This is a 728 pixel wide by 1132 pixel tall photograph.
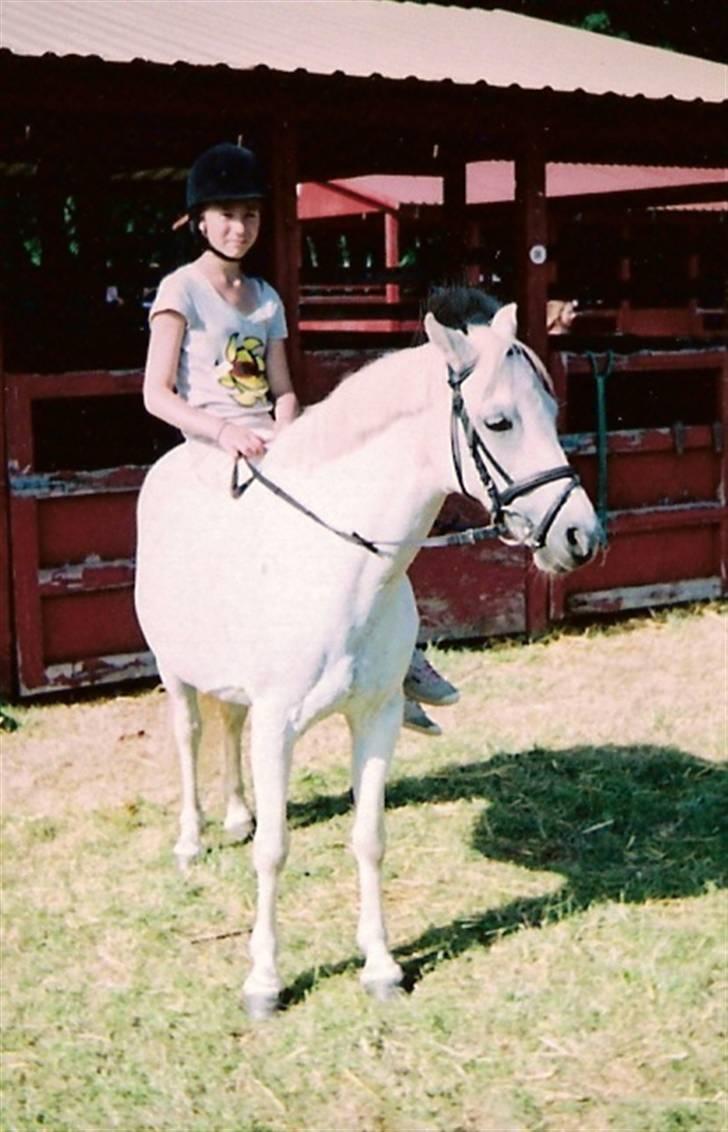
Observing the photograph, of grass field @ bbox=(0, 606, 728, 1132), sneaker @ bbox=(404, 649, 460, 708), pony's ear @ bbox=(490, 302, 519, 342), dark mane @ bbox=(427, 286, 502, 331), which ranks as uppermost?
dark mane @ bbox=(427, 286, 502, 331)

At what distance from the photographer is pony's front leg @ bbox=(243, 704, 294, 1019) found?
379cm

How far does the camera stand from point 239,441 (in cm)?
402

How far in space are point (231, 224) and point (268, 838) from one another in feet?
5.61

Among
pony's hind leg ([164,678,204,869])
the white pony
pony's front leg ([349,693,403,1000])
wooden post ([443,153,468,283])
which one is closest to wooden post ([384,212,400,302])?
wooden post ([443,153,468,283])

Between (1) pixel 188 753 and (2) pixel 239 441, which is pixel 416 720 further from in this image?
(2) pixel 239 441

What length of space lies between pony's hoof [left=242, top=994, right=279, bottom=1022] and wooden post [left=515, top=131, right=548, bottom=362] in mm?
4866

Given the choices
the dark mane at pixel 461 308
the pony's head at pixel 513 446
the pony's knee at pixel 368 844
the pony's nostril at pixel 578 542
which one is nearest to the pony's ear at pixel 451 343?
the pony's head at pixel 513 446

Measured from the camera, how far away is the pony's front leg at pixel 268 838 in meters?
3.79

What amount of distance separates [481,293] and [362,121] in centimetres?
424

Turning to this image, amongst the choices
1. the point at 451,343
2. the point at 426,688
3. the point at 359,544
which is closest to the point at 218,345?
the point at 359,544

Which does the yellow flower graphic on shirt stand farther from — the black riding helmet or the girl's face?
the black riding helmet

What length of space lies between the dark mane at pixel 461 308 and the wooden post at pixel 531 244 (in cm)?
443

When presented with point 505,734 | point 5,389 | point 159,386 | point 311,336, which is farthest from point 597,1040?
point 311,336

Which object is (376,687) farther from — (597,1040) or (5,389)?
(5,389)
